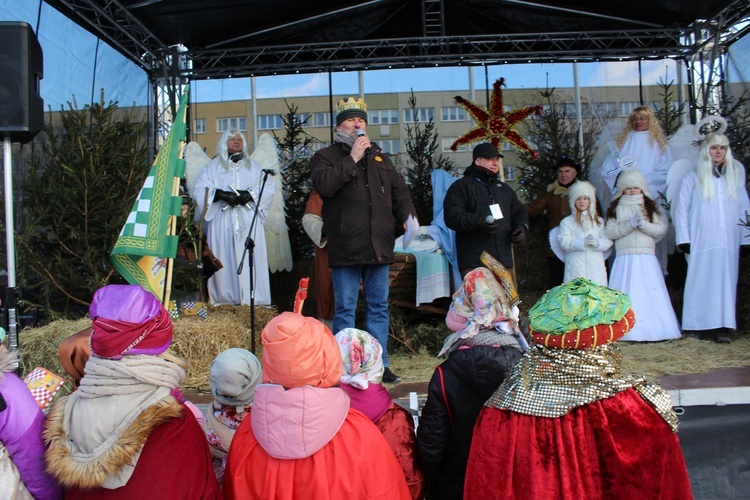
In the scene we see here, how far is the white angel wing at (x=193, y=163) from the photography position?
7.79m

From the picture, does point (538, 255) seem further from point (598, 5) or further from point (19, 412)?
point (19, 412)

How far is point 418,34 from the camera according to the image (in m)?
8.61

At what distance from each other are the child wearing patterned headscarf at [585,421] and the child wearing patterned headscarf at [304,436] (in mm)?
425

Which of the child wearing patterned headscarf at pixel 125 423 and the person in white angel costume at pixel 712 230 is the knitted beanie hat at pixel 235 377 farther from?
the person in white angel costume at pixel 712 230

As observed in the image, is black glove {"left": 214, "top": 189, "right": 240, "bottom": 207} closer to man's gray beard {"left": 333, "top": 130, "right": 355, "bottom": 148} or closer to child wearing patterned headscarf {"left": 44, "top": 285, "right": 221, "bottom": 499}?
man's gray beard {"left": 333, "top": 130, "right": 355, "bottom": 148}

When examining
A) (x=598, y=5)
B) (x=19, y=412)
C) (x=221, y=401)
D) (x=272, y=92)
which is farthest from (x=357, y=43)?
(x=19, y=412)

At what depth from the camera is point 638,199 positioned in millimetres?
6375

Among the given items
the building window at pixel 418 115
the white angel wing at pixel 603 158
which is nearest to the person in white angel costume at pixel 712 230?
the white angel wing at pixel 603 158

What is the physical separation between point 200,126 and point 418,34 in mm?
3133

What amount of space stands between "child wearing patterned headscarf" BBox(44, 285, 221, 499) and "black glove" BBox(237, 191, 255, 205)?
487 cm

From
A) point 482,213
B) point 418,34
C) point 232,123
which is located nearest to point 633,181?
point 482,213

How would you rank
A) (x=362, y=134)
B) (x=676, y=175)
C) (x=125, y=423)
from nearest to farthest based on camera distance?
(x=125, y=423) → (x=362, y=134) → (x=676, y=175)

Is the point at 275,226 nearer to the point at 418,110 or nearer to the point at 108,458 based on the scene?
the point at 418,110

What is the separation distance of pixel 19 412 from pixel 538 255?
6333mm
